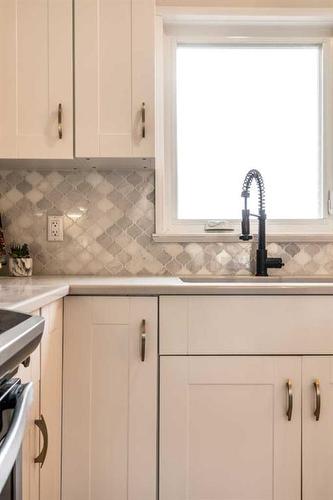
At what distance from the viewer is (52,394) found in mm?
1347

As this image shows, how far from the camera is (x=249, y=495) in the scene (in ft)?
4.77

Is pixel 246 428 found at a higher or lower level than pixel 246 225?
lower

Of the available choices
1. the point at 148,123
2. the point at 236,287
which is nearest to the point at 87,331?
the point at 236,287

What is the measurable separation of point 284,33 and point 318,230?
0.96 meters

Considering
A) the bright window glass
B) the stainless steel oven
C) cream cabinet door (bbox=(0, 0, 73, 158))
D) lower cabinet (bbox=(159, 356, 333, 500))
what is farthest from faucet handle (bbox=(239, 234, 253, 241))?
the stainless steel oven

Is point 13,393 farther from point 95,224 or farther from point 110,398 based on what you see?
point 95,224

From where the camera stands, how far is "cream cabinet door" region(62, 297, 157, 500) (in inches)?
57.1

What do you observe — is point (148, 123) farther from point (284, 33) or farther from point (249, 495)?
point (249, 495)

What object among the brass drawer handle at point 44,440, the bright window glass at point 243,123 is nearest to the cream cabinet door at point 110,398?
the brass drawer handle at point 44,440

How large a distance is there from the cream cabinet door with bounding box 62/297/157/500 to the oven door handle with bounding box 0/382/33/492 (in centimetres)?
72

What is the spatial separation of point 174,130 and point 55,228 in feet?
2.41

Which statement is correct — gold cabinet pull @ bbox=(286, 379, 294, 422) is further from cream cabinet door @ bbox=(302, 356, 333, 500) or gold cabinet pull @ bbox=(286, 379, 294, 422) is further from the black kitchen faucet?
the black kitchen faucet

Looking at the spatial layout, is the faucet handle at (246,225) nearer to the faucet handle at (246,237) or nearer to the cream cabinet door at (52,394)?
the faucet handle at (246,237)

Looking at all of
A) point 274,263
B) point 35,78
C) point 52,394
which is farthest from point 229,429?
point 35,78
